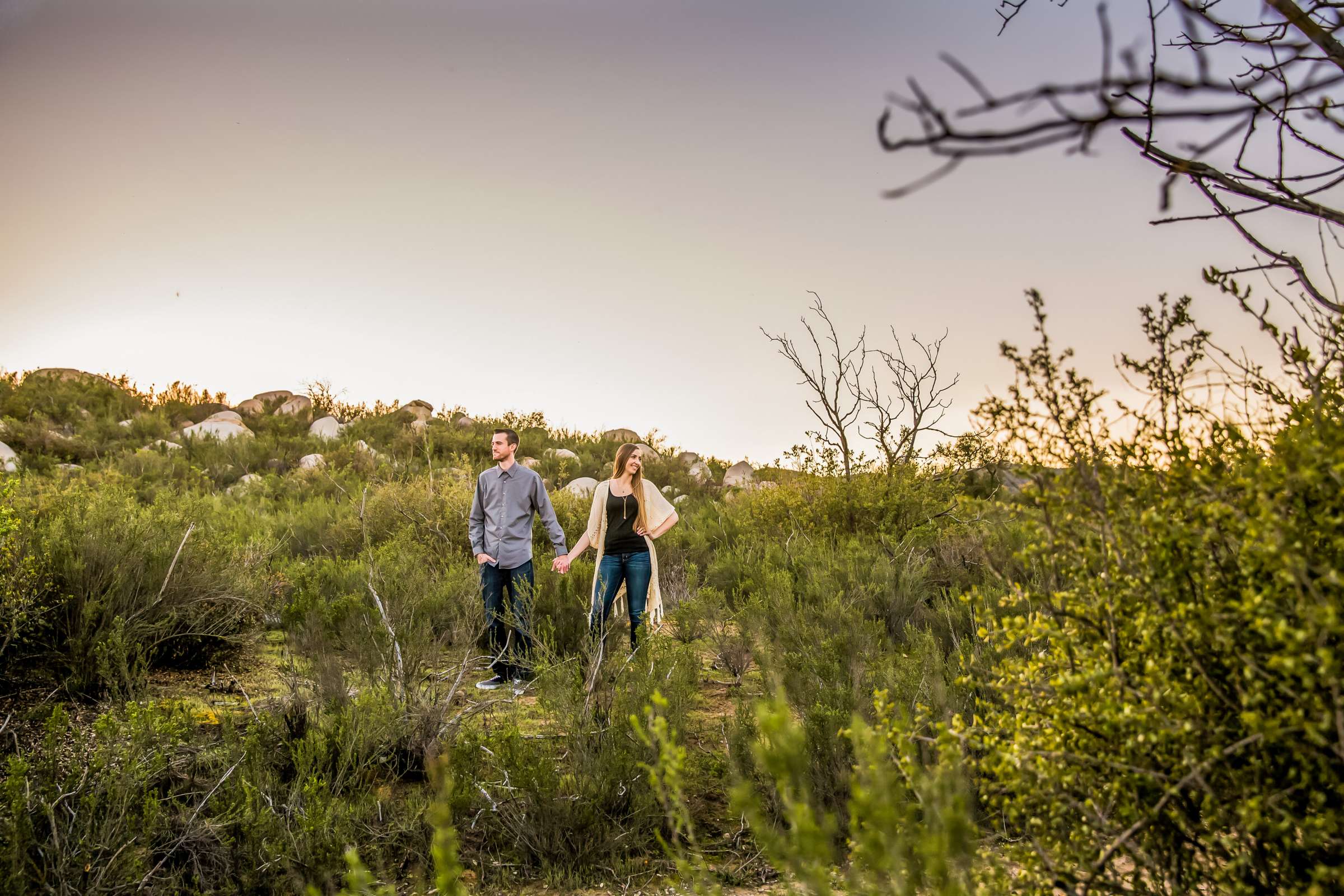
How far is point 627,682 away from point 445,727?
1.18 meters

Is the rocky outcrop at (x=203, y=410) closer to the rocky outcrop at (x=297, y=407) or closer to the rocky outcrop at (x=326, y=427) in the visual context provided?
the rocky outcrop at (x=297, y=407)

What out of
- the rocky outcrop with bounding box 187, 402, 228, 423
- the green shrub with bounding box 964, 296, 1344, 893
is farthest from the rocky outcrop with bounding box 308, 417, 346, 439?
the green shrub with bounding box 964, 296, 1344, 893

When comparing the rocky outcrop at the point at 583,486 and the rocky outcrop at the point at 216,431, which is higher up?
the rocky outcrop at the point at 216,431

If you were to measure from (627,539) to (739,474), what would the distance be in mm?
17180

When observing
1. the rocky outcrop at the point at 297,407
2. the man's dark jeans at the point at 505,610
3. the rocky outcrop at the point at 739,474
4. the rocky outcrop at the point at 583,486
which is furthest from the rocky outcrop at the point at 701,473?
the man's dark jeans at the point at 505,610

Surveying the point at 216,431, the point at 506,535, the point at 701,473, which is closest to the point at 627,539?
the point at 506,535

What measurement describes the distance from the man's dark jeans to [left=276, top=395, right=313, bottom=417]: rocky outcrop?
1838 centimetres

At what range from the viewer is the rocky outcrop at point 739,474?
21719 millimetres

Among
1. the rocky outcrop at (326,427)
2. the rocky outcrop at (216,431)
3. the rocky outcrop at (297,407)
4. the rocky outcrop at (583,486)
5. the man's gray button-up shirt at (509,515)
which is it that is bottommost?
the man's gray button-up shirt at (509,515)

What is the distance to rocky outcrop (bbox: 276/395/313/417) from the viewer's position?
2345 centimetres

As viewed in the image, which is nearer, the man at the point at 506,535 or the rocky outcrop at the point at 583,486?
the man at the point at 506,535

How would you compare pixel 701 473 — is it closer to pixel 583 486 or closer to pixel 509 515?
pixel 583 486

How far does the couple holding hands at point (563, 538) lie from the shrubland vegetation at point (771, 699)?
36 cm

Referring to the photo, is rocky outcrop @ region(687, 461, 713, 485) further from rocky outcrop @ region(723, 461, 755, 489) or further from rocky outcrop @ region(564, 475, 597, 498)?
rocky outcrop @ region(564, 475, 597, 498)
